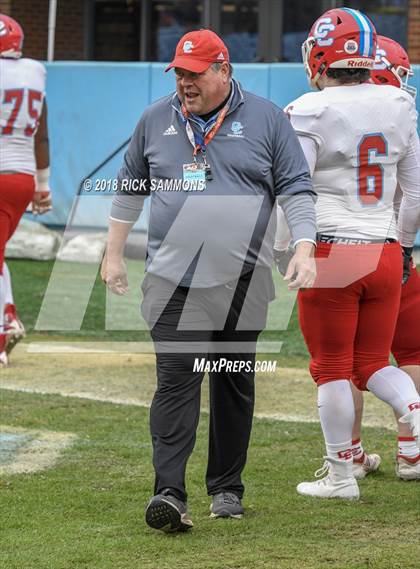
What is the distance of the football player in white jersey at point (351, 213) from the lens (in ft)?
17.5

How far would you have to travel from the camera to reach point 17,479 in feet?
19.5

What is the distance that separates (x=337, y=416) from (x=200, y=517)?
2.52ft

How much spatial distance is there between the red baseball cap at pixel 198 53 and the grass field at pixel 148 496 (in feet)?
6.06

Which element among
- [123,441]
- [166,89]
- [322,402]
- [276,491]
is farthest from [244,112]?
[166,89]

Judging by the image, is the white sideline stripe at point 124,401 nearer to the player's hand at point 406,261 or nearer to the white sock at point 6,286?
the white sock at point 6,286

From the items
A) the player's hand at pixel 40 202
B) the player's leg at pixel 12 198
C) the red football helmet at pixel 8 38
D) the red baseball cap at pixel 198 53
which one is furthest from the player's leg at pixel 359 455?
the red football helmet at pixel 8 38

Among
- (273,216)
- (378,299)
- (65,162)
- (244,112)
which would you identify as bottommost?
(65,162)

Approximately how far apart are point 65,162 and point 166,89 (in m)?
1.59

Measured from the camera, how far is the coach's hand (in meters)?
4.85

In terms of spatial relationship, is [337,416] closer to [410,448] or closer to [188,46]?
[410,448]

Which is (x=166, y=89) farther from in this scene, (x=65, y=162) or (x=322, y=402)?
(x=322, y=402)

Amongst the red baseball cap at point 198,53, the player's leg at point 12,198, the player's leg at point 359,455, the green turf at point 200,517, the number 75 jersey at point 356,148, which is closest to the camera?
the green turf at point 200,517

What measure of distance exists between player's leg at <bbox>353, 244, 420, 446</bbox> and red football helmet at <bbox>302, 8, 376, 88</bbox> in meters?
0.80

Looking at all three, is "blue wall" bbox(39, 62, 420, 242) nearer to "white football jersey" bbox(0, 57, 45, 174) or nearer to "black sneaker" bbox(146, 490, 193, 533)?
"white football jersey" bbox(0, 57, 45, 174)
